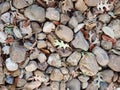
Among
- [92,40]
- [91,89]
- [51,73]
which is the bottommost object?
[91,89]

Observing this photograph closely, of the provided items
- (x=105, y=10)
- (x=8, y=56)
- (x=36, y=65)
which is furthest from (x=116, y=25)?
(x=8, y=56)

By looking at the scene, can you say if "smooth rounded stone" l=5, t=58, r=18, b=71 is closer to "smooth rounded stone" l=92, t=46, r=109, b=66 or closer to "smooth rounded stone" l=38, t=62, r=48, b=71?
"smooth rounded stone" l=38, t=62, r=48, b=71

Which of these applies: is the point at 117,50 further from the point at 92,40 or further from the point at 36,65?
the point at 36,65

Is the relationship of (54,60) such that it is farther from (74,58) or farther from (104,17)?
(104,17)

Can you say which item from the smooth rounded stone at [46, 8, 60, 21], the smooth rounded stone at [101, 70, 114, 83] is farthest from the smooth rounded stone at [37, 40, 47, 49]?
the smooth rounded stone at [101, 70, 114, 83]

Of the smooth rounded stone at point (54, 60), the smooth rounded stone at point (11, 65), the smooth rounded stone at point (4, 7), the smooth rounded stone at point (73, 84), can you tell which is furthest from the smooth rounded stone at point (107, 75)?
the smooth rounded stone at point (4, 7)

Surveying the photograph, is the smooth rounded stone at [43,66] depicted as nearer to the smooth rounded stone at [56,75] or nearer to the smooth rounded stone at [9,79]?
the smooth rounded stone at [56,75]
